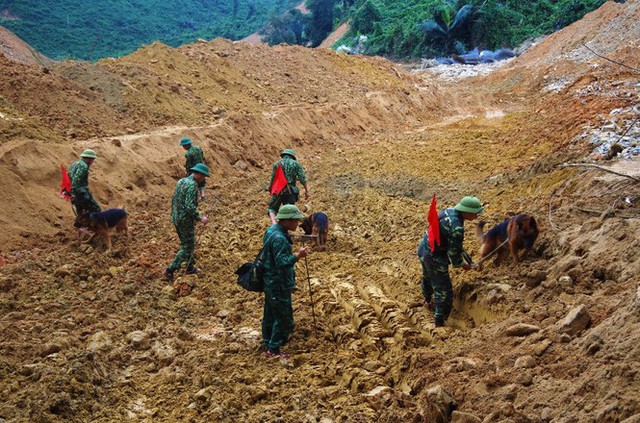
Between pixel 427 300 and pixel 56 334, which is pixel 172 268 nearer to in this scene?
pixel 56 334

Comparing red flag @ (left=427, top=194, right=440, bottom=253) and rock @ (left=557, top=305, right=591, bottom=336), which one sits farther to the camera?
red flag @ (left=427, top=194, right=440, bottom=253)

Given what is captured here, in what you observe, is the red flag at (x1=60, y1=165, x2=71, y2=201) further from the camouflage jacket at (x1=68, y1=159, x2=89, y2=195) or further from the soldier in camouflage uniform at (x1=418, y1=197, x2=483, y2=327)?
the soldier in camouflage uniform at (x1=418, y1=197, x2=483, y2=327)

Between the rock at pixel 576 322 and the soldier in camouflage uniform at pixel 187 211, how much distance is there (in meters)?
4.64

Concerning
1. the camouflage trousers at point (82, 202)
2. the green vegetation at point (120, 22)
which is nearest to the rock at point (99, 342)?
the camouflage trousers at point (82, 202)

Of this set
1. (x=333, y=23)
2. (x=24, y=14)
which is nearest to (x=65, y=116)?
(x=24, y=14)

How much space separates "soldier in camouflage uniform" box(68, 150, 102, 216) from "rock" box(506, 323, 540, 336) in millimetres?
6905

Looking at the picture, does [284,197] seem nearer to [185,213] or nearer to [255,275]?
[185,213]

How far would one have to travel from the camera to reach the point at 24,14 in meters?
42.6

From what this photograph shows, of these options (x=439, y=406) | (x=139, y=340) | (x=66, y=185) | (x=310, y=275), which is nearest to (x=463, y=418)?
(x=439, y=406)

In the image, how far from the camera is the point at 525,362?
4262 millimetres

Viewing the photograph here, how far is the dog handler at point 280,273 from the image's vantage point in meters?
5.59

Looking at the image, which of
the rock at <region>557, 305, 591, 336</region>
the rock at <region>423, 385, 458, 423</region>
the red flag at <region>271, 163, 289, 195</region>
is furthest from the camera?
the red flag at <region>271, 163, 289, 195</region>

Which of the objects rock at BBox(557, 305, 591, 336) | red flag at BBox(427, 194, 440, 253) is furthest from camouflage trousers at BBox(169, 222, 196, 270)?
rock at BBox(557, 305, 591, 336)

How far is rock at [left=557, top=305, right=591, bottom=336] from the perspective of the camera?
447 cm
